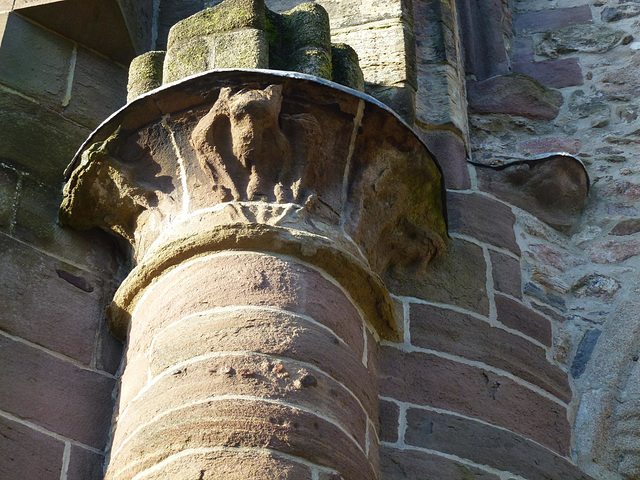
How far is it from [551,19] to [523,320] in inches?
94.6

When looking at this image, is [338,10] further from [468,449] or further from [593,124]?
[468,449]

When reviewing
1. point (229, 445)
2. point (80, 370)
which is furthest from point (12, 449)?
point (229, 445)

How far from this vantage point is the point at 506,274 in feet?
13.3

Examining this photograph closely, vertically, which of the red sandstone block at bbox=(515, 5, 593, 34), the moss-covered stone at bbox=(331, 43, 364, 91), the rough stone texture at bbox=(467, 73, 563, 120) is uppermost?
the red sandstone block at bbox=(515, 5, 593, 34)

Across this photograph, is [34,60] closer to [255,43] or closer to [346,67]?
[255,43]

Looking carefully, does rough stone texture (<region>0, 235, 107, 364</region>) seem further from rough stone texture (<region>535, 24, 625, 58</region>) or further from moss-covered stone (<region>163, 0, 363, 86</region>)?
rough stone texture (<region>535, 24, 625, 58</region>)

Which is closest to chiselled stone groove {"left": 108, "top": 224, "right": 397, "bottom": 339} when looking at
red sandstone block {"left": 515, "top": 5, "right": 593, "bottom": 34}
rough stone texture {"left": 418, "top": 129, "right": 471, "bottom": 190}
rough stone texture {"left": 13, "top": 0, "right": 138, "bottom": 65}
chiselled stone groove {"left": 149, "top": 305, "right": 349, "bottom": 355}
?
chiselled stone groove {"left": 149, "top": 305, "right": 349, "bottom": 355}

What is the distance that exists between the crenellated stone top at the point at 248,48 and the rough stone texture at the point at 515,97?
45.6 inches

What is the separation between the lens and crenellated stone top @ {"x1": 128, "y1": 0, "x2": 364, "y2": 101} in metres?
3.86

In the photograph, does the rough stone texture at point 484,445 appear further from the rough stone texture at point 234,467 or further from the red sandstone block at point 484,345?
the rough stone texture at point 234,467

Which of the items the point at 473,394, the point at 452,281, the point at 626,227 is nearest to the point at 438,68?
the point at 626,227

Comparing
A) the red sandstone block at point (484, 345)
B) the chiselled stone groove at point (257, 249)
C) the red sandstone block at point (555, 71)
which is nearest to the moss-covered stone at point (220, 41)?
the chiselled stone groove at point (257, 249)

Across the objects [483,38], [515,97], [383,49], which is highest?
[483,38]

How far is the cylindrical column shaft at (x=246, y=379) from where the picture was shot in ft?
9.28
